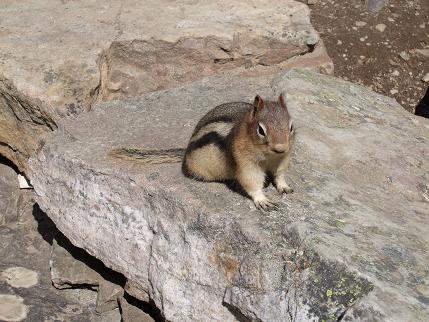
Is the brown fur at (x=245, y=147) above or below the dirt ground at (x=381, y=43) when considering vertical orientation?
above

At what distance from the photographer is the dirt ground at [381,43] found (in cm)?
879

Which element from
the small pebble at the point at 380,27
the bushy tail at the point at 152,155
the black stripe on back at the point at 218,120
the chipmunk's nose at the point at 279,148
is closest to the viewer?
the chipmunk's nose at the point at 279,148

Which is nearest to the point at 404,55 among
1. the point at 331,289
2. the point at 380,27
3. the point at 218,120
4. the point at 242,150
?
the point at 380,27

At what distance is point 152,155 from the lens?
5.28 metres

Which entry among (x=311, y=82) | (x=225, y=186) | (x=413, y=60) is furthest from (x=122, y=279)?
(x=413, y=60)

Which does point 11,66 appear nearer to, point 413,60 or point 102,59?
point 102,59

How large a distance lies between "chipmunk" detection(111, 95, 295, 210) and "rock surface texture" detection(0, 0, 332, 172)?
53.7 inches

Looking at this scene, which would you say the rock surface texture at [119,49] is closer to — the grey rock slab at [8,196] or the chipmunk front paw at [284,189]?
the grey rock slab at [8,196]

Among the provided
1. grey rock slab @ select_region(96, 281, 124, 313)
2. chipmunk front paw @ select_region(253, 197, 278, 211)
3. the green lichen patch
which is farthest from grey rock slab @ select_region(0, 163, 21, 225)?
the green lichen patch

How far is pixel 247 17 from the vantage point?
737 cm

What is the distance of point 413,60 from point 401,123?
3.06 meters

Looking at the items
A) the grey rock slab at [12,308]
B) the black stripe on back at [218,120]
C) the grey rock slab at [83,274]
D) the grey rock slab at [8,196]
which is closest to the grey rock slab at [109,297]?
the grey rock slab at [83,274]

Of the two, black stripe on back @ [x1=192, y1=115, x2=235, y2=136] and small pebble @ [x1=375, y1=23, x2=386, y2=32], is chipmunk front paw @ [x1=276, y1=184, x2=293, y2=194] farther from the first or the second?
small pebble @ [x1=375, y1=23, x2=386, y2=32]

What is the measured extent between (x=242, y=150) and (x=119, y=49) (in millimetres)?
2712
